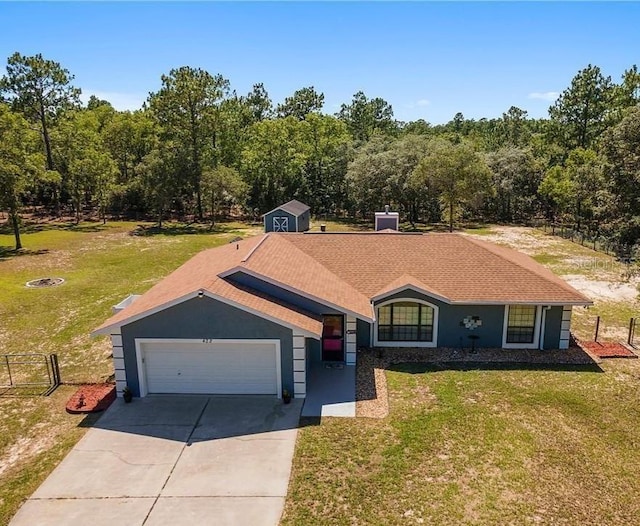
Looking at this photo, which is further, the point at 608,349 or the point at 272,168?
Answer: the point at 272,168

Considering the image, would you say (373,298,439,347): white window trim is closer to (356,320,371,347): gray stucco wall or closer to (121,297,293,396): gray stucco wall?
(356,320,371,347): gray stucco wall

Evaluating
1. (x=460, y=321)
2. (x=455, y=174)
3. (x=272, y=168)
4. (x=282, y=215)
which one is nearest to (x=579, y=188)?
(x=455, y=174)

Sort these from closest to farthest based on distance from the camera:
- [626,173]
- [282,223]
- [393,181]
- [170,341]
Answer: [170,341] < [626,173] < [282,223] < [393,181]

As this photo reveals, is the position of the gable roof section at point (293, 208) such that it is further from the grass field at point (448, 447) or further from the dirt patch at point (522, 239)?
the grass field at point (448, 447)

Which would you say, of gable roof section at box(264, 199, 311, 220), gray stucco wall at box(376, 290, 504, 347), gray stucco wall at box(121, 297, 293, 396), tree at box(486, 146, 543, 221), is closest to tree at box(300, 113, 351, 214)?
gable roof section at box(264, 199, 311, 220)

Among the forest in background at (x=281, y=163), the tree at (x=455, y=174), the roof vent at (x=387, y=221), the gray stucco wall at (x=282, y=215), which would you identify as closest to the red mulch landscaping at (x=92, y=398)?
the roof vent at (x=387, y=221)

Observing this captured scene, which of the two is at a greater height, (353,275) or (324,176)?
(324,176)

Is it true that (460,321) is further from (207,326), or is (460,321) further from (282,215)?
(282,215)
